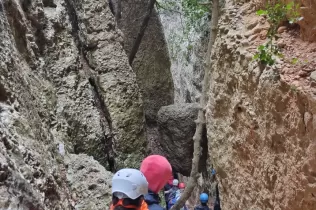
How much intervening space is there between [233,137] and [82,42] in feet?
11.7

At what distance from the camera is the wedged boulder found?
618 cm

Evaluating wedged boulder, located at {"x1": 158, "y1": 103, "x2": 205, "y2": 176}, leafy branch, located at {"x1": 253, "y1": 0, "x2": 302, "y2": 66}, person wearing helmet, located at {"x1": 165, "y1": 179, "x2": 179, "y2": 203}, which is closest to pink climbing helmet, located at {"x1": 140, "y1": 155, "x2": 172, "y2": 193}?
leafy branch, located at {"x1": 253, "y1": 0, "x2": 302, "y2": 66}

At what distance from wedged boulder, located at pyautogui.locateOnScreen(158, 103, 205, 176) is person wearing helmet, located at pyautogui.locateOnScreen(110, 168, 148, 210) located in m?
4.34

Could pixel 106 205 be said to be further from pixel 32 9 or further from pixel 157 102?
pixel 157 102

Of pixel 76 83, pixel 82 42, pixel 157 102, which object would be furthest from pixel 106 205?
pixel 157 102

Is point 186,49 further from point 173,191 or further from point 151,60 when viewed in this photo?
point 173,191

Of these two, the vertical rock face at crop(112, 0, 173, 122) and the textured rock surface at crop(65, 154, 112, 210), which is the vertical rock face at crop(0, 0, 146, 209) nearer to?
the textured rock surface at crop(65, 154, 112, 210)

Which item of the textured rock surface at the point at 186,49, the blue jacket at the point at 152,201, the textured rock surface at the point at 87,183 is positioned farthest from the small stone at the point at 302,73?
the textured rock surface at the point at 186,49

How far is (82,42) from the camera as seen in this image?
17.8ft

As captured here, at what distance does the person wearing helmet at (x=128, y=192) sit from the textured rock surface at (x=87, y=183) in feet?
3.07

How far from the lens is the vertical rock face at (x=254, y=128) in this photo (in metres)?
1.63

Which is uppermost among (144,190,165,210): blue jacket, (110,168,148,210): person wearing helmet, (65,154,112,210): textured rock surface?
(110,168,148,210): person wearing helmet

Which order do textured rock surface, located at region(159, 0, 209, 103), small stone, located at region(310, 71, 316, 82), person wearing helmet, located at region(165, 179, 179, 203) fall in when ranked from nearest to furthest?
small stone, located at region(310, 71, 316, 82), person wearing helmet, located at region(165, 179, 179, 203), textured rock surface, located at region(159, 0, 209, 103)

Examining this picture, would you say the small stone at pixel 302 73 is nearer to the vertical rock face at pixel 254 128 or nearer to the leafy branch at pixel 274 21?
the vertical rock face at pixel 254 128
